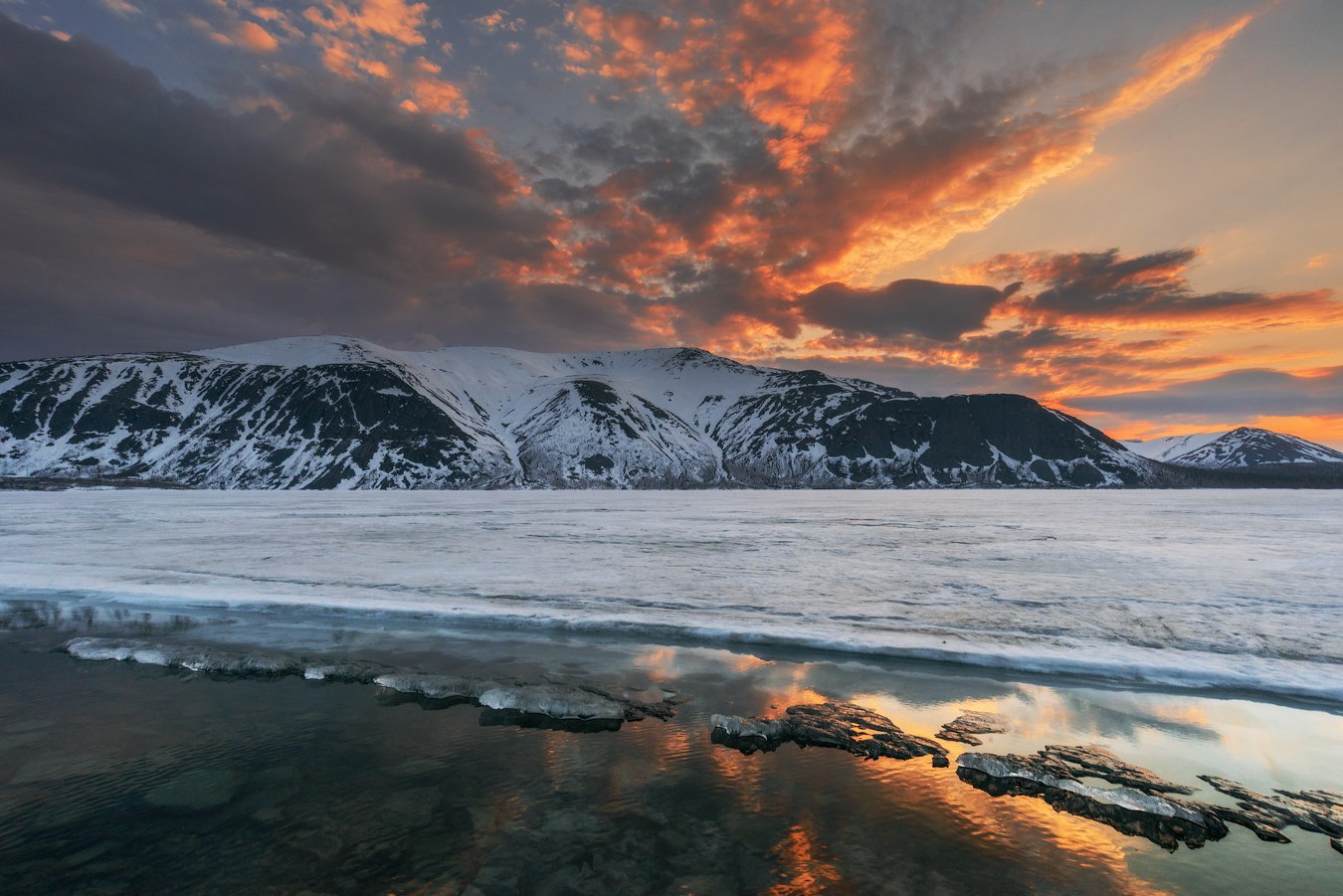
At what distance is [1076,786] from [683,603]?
12.3 metres

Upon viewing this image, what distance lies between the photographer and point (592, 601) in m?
19.8

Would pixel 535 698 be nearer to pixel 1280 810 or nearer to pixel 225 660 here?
pixel 225 660

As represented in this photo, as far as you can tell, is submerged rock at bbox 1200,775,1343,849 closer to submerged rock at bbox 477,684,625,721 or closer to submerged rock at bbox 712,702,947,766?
submerged rock at bbox 712,702,947,766

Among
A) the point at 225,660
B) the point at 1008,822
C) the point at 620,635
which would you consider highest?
the point at 225,660

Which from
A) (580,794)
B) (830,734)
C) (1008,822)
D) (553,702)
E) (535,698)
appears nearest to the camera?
(1008,822)

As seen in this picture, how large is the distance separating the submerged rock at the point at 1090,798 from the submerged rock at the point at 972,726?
2.43ft

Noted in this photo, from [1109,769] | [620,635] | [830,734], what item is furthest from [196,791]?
[1109,769]

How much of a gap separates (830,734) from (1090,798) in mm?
3597

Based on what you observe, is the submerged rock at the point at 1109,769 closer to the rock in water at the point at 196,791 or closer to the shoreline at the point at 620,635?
the shoreline at the point at 620,635

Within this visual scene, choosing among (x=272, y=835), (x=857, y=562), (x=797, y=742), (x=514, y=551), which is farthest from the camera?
(x=514, y=551)

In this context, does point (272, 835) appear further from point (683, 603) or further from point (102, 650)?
point (683, 603)

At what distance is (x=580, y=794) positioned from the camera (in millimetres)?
8273

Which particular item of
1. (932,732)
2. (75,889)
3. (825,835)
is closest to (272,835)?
(75,889)

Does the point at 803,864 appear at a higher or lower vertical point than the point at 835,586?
lower
